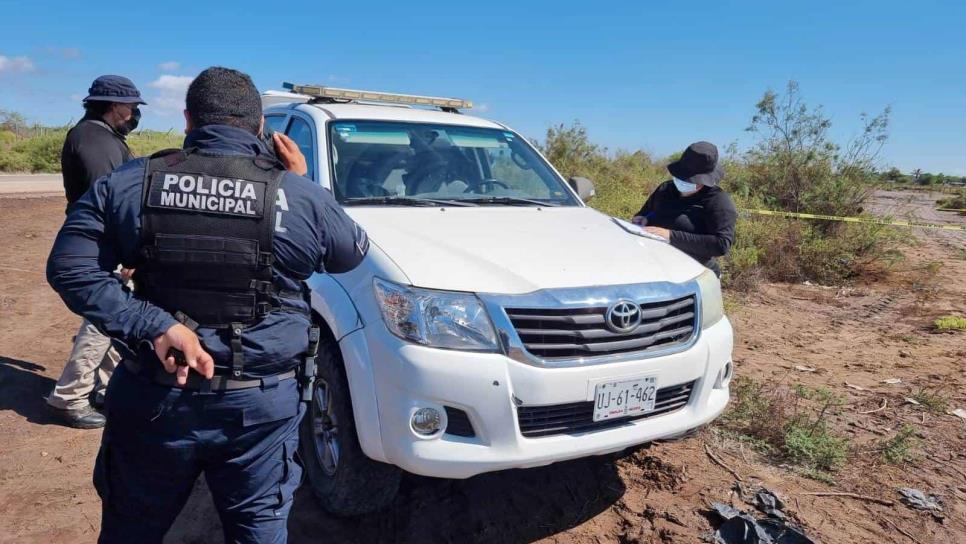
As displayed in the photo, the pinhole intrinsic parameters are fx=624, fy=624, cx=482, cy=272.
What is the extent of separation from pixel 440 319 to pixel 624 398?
2.65ft

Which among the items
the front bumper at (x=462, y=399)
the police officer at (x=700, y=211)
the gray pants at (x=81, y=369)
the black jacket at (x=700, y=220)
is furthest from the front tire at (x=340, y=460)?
the black jacket at (x=700, y=220)

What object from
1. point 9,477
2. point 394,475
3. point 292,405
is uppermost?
point 292,405

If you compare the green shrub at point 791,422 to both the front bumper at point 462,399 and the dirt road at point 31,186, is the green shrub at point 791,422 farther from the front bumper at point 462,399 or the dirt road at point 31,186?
the dirt road at point 31,186

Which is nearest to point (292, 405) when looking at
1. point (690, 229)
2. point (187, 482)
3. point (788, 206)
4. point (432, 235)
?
point (187, 482)

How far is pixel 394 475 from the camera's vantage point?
2572 mm

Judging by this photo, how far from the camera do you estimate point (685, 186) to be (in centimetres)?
409

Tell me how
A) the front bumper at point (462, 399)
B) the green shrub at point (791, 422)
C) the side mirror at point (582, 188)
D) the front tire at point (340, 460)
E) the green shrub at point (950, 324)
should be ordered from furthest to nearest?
1. the green shrub at point (950, 324)
2. the side mirror at point (582, 188)
3. the green shrub at point (791, 422)
4. the front tire at point (340, 460)
5. the front bumper at point (462, 399)

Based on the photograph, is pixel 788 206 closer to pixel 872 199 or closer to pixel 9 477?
pixel 872 199

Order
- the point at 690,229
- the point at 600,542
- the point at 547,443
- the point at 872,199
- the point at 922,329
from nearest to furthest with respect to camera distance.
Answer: the point at 547,443
the point at 600,542
the point at 690,229
the point at 922,329
the point at 872,199

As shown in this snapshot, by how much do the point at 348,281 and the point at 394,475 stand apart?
821 millimetres

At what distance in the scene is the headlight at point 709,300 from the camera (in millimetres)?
2830

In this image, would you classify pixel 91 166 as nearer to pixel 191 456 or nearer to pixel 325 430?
pixel 325 430

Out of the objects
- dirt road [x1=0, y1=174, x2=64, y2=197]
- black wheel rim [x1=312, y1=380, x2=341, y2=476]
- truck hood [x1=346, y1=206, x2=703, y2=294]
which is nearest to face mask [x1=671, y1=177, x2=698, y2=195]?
truck hood [x1=346, y1=206, x2=703, y2=294]

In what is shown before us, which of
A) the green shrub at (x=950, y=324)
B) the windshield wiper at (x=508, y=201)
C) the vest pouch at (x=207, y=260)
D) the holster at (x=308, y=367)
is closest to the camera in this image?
the vest pouch at (x=207, y=260)
